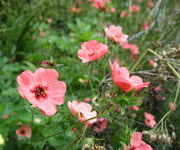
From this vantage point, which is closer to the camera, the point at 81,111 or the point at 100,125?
the point at 81,111

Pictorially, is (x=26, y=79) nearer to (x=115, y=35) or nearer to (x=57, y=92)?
(x=57, y=92)

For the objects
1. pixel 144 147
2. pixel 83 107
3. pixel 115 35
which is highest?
pixel 115 35

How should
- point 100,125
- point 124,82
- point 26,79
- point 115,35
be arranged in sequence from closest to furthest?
1. point 124,82
2. point 26,79
3. point 115,35
4. point 100,125

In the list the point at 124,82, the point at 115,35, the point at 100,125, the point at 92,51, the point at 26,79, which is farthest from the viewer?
the point at 100,125

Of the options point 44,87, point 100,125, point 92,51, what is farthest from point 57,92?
point 100,125

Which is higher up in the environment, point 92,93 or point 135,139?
point 135,139

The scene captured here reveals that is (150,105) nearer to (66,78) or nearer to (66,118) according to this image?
(66,78)
